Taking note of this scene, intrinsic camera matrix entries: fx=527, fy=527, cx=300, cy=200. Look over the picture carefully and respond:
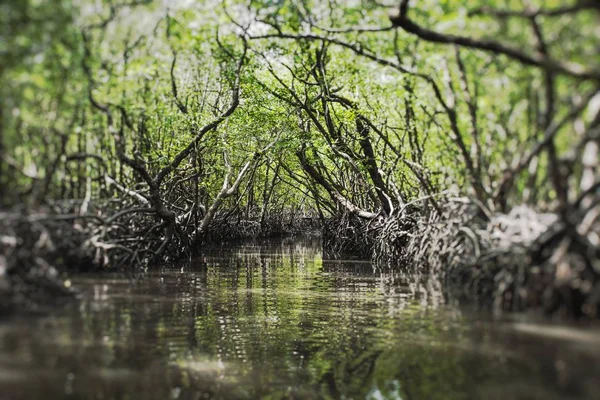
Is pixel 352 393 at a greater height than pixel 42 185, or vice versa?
pixel 42 185

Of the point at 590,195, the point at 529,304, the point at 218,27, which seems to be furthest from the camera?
the point at 218,27

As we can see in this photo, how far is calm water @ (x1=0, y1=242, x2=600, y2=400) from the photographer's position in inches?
156

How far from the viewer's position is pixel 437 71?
331 inches

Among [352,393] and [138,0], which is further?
[138,0]

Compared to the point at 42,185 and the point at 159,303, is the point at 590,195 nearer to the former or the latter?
the point at 159,303

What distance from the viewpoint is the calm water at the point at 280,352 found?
13.0 feet

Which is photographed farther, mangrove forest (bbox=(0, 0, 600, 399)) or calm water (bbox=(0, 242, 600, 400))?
mangrove forest (bbox=(0, 0, 600, 399))

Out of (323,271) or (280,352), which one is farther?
(323,271)

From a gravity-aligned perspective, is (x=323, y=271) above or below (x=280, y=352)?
above

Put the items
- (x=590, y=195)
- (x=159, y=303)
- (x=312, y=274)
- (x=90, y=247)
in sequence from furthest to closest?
(x=312, y=274) → (x=90, y=247) → (x=159, y=303) → (x=590, y=195)

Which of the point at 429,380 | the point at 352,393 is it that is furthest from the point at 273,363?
the point at 429,380

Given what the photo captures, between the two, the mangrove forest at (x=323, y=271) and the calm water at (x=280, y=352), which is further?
the mangrove forest at (x=323, y=271)

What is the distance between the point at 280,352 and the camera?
526cm

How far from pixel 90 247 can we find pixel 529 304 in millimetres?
5974
